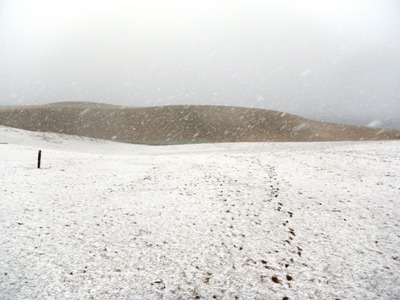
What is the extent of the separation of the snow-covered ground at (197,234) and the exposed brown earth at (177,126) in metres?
36.1

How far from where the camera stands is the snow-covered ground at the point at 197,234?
6.92m

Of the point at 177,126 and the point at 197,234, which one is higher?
the point at 177,126

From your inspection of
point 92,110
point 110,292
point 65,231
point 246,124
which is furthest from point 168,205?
point 92,110

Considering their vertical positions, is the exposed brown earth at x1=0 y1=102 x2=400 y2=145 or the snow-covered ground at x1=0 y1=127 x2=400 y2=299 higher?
the exposed brown earth at x1=0 y1=102 x2=400 y2=145

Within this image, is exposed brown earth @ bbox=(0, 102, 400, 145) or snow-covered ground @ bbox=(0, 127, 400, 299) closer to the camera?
snow-covered ground @ bbox=(0, 127, 400, 299)

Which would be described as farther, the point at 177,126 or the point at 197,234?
the point at 177,126

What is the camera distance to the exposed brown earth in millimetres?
55781

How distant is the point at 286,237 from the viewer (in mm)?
9719

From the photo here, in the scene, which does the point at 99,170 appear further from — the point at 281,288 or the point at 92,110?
the point at 92,110

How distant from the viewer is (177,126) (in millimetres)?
59688

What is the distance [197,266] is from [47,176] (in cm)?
1258

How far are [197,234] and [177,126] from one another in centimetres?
5054

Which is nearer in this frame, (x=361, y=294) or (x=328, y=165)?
(x=361, y=294)

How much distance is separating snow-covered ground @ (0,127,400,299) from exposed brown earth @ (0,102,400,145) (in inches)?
1421
